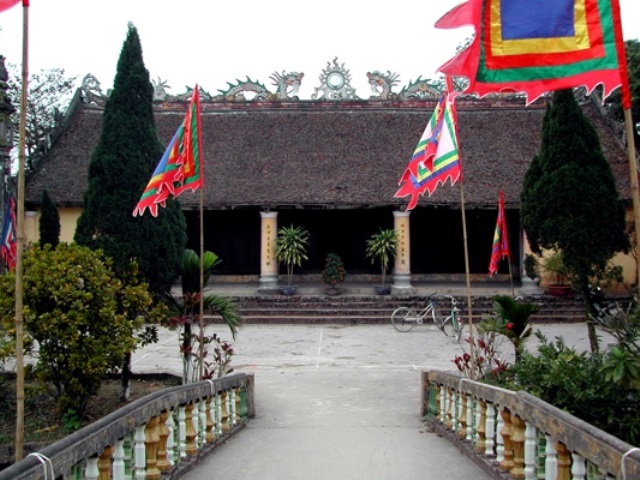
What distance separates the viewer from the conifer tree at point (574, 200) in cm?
1441

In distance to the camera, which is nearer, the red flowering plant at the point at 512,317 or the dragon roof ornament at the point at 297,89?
the red flowering plant at the point at 512,317

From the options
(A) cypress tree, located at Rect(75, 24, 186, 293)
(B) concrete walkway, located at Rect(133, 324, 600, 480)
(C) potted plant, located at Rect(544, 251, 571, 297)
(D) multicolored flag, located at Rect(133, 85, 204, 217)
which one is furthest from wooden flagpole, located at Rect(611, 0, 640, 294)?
(C) potted plant, located at Rect(544, 251, 571, 297)

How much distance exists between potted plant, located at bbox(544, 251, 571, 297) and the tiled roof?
212cm

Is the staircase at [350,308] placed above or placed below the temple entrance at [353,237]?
below

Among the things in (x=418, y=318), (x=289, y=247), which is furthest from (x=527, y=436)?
(x=289, y=247)

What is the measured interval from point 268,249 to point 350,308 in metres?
3.47

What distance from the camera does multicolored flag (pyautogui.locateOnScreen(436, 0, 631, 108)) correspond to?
15.5 feet

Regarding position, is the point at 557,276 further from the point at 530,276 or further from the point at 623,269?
the point at 623,269

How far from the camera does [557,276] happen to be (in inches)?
823

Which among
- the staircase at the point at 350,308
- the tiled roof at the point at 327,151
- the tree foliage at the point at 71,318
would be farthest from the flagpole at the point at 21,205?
the tiled roof at the point at 327,151

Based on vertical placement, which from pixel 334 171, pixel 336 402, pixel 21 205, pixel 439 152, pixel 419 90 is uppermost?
pixel 419 90

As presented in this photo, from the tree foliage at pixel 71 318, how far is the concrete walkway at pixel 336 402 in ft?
5.49

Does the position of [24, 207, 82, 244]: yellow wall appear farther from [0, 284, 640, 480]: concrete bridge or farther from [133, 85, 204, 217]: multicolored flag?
[133, 85, 204, 217]: multicolored flag

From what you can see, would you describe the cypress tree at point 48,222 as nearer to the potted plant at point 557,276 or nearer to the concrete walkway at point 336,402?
the concrete walkway at point 336,402
